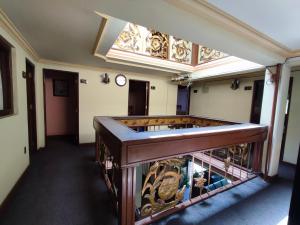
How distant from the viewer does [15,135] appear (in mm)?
2059

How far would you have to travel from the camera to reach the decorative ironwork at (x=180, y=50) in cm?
381

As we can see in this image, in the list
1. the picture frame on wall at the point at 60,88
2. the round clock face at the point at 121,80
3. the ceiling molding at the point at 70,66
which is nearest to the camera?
the ceiling molding at the point at 70,66

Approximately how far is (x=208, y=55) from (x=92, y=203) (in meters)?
3.95

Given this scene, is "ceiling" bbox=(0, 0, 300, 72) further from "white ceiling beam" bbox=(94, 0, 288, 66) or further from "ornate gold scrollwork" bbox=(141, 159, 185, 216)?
"ornate gold scrollwork" bbox=(141, 159, 185, 216)

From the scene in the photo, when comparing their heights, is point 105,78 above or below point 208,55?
below

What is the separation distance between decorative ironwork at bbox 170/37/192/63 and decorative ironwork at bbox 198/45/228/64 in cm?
30

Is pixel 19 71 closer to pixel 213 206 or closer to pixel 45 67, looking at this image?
pixel 45 67

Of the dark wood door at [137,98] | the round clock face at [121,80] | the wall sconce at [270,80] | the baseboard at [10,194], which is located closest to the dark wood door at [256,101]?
the wall sconce at [270,80]

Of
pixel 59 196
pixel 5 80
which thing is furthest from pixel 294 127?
pixel 5 80

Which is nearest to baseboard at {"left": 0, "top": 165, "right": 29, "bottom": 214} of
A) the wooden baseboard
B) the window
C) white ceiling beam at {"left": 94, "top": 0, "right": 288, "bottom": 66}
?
the window

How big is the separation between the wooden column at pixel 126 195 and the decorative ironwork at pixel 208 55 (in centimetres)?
341

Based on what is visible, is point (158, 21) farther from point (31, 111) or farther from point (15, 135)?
point (31, 111)

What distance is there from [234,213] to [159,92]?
3945mm

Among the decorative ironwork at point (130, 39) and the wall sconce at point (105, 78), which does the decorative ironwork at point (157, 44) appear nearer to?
the decorative ironwork at point (130, 39)
